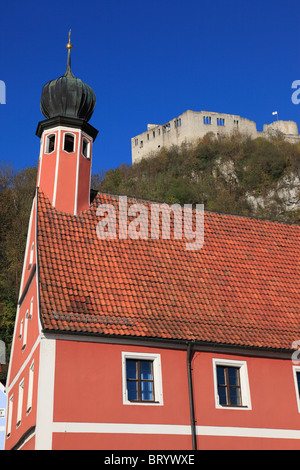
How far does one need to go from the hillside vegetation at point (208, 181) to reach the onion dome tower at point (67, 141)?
776 inches

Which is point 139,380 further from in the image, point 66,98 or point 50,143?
point 66,98

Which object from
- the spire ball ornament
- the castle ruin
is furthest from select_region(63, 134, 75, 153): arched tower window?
the castle ruin

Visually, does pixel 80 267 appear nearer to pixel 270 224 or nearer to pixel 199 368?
pixel 199 368

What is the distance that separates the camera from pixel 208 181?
206 ft

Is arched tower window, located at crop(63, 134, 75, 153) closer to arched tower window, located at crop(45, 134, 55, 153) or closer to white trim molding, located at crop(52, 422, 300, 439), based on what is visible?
arched tower window, located at crop(45, 134, 55, 153)

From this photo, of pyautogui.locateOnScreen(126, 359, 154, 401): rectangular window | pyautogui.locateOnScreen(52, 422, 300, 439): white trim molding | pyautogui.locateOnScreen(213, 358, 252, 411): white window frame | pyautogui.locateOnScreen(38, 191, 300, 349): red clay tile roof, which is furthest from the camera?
pyautogui.locateOnScreen(213, 358, 252, 411): white window frame

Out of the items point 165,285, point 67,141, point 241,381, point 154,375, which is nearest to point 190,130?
point 67,141

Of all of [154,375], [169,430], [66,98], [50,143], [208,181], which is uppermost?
[208,181]

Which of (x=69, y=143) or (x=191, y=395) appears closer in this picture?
(x=191, y=395)

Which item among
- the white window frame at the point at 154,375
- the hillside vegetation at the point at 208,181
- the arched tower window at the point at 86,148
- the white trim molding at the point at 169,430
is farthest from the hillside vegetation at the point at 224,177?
the white window frame at the point at 154,375

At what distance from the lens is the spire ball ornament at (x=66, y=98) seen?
20.1 meters

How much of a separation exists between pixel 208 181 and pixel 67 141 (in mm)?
43609

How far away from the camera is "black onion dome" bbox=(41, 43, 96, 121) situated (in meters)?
20.1
